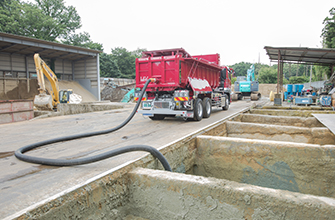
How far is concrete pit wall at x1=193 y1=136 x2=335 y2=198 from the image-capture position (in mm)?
4936

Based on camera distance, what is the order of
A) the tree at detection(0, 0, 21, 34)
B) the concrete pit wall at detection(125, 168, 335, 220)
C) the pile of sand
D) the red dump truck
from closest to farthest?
the concrete pit wall at detection(125, 168, 335, 220) → the red dump truck → the pile of sand → the tree at detection(0, 0, 21, 34)

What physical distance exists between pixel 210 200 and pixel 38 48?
27832mm

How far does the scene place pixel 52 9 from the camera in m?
40.8

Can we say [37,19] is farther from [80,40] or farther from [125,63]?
[125,63]

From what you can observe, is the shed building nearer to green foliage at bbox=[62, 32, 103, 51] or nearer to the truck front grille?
green foliage at bbox=[62, 32, 103, 51]

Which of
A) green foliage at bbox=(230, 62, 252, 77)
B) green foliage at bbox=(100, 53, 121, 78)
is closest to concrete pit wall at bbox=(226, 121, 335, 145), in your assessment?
green foliage at bbox=(100, 53, 121, 78)

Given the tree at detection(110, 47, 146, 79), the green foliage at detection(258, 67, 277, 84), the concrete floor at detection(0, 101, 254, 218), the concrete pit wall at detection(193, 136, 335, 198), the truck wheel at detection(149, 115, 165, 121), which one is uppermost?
the tree at detection(110, 47, 146, 79)

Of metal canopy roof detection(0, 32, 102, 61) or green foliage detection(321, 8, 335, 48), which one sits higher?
green foliage detection(321, 8, 335, 48)

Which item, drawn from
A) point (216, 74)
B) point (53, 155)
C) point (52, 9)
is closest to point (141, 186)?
point (53, 155)

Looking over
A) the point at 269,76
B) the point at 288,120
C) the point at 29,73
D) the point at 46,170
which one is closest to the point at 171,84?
the point at 288,120

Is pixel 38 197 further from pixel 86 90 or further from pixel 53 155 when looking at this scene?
pixel 86 90

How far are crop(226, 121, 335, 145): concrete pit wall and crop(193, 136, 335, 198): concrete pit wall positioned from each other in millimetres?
2421

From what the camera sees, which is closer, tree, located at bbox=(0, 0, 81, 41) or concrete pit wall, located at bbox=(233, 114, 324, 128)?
concrete pit wall, located at bbox=(233, 114, 324, 128)

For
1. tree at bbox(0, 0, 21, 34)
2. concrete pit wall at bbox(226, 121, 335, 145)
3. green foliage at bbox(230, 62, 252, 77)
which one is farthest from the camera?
green foliage at bbox(230, 62, 252, 77)
